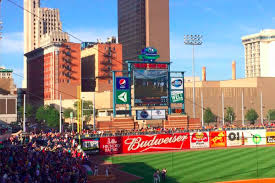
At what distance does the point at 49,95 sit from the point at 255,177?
344 feet

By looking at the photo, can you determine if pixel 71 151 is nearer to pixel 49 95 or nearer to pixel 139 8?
pixel 49 95

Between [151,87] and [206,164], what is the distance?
2018 centimetres

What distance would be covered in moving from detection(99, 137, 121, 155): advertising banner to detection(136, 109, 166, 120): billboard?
→ 311 inches

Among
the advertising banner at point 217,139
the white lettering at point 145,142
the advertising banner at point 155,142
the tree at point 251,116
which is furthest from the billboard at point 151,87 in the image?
the tree at point 251,116

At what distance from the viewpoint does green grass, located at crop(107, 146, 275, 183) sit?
4109cm

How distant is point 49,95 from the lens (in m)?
137

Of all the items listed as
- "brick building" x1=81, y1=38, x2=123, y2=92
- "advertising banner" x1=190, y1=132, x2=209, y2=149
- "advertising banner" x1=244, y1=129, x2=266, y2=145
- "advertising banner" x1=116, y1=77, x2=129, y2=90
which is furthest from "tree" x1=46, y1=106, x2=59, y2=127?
"advertising banner" x1=244, y1=129, x2=266, y2=145

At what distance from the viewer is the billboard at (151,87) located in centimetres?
6431

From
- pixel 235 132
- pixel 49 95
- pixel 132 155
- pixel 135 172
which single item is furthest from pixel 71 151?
pixel 49 95

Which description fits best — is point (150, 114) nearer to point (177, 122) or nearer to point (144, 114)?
point (144, 114)

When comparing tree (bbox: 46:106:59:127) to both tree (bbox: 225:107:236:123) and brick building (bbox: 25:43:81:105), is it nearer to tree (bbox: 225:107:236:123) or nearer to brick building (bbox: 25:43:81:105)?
brick building (bbox: 25:43:81:105)

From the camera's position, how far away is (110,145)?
57.8 metres

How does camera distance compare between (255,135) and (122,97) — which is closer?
(122,97)

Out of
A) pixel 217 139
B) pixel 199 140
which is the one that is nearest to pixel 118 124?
pixel 199 140
